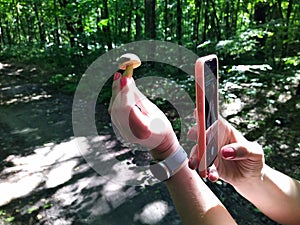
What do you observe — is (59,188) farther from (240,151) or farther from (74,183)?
(240,151)

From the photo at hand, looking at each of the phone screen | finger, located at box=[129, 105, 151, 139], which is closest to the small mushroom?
finger, located at box=[129, 105, 151, 139]

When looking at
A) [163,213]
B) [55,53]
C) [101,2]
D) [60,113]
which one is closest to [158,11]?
[101,2]

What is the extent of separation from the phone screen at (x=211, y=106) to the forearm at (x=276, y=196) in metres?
0.27

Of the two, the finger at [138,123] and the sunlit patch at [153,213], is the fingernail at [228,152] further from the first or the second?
the sunlit patch at [153,213]

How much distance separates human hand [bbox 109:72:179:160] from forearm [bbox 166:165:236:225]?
10 cm

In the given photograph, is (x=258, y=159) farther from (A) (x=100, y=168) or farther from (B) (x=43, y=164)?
(B) (x=43, y=164)

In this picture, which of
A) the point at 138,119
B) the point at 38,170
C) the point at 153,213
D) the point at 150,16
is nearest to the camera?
the point at 138,119

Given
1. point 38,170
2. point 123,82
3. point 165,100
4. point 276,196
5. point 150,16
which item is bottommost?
point 38,170

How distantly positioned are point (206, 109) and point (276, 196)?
1.77ft

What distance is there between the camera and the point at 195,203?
0.95m

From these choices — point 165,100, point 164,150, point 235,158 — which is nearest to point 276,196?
point 235,158

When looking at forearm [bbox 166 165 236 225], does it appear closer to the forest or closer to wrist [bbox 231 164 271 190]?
wrist [bbox 231 164 271 190]

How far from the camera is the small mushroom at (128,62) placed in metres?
0.84

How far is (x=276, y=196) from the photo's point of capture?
1.15m
